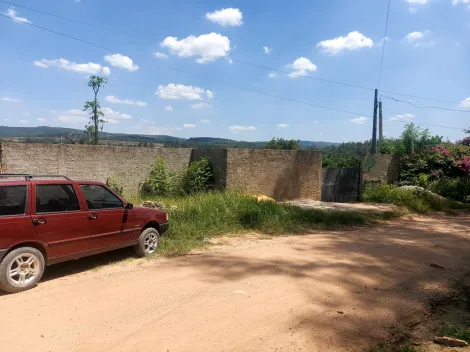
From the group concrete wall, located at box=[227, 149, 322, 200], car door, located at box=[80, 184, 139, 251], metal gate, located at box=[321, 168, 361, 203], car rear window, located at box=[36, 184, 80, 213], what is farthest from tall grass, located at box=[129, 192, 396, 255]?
metal gate, located at box=[321, 168, 361, 203]

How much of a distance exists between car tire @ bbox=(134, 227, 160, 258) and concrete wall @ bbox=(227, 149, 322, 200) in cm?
705

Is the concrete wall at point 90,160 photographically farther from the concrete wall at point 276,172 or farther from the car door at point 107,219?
the car door at point 107,219

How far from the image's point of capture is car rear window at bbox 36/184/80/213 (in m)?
5.57

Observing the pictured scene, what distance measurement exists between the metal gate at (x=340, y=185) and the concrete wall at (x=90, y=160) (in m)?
6.56

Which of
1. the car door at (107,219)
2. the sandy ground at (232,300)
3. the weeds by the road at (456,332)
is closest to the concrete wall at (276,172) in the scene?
the sandy ground at (232,300)

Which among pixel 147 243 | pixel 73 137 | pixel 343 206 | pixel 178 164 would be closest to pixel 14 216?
pixel 147 243

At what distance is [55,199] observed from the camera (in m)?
5.79

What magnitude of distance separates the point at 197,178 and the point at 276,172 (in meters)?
3.36

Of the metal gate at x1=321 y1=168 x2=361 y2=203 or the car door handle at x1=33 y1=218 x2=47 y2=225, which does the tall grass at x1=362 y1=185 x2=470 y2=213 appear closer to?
the metal gate at x1=321 y1=168 x2=361 y2=203

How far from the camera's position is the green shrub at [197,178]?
14.4 meters

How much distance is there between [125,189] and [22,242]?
→ 8.28 meters

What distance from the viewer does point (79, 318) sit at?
14.3ft

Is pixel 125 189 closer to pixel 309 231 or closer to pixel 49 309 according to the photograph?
pixel 309 231

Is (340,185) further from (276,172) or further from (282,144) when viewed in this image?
(282,144)
